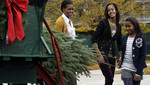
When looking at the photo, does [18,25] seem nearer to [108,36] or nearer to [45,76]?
[45,76]

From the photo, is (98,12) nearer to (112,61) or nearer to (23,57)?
(112,61)

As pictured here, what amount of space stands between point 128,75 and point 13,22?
2.93 meters

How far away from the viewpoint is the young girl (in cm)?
600

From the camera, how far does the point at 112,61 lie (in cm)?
660

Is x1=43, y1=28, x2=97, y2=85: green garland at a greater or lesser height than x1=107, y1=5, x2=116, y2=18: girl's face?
lesser

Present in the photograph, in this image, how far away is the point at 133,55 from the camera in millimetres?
6078

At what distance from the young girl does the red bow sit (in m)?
2.80

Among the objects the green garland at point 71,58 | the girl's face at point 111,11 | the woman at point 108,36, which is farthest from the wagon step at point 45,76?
the girl's face at point 111,11

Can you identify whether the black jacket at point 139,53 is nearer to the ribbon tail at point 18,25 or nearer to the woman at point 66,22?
the woman at point 66,22

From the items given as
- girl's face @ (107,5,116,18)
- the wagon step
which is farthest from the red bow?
girl's face @ (107,5,116,18)

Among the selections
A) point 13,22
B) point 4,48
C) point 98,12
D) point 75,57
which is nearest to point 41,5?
point 13,22

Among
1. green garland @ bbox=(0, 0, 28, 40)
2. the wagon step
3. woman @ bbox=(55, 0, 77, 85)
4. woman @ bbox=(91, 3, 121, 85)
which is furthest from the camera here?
woman @ bbox=(91, 3, 121, 85)

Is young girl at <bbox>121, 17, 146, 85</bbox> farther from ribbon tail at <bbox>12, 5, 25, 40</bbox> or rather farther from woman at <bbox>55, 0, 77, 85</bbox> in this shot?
ribbon tail at <bbox>12, 5, 25, 40</bbox>

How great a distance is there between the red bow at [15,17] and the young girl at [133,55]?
2.80 m
